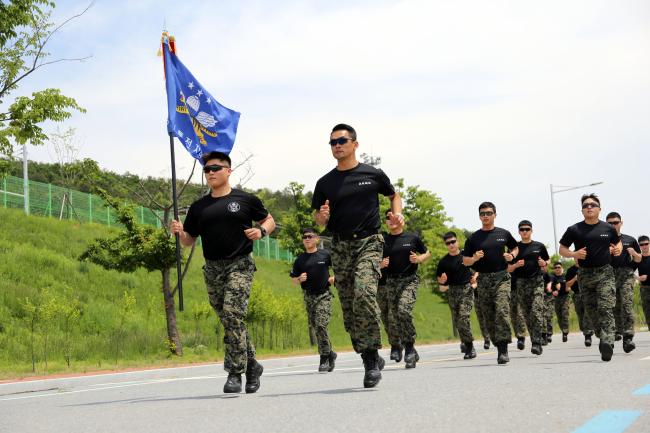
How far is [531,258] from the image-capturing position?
52.5 ft

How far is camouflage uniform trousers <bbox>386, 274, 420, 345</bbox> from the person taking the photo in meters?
13.6

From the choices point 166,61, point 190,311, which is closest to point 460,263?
point 166,61

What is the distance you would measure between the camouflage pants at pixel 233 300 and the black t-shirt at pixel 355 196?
96 centimetres

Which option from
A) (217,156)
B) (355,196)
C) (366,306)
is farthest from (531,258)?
(217,156)

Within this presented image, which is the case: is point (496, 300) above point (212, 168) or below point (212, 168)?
below

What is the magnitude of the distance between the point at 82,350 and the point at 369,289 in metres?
15.3

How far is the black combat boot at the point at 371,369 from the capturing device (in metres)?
8.36

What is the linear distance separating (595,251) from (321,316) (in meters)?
4.27

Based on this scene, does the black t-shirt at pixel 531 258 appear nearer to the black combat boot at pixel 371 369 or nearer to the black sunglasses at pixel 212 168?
the black combat boot at pixel 371 369

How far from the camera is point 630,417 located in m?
5.52

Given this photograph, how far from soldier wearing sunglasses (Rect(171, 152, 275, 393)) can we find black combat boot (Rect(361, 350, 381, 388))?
118 cm

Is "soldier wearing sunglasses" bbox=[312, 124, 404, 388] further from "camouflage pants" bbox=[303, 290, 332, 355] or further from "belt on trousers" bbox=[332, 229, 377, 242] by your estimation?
"camouflage pants" bbox=[303, 290, 332, 355]

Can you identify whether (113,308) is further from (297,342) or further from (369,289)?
(369,289)

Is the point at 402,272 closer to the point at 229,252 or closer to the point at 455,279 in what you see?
the point at 455,279
